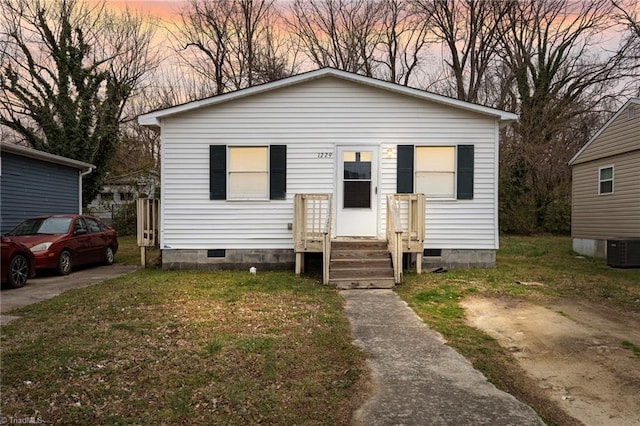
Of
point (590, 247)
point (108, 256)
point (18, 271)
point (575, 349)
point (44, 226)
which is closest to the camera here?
point (575, 349)

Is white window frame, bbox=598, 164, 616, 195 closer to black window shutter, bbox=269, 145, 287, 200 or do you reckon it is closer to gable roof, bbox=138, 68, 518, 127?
gable roof, bbox=138, 68, 518, 127

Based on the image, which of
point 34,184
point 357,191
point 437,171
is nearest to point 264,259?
point 357,191

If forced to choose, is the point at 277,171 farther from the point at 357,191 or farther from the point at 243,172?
the point at 357,191

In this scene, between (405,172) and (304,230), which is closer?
(304,230)

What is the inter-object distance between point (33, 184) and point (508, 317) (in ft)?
43.9

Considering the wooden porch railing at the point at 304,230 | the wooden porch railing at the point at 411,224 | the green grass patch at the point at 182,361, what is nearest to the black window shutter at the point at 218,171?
the wooden porch railing at the point at 304,230

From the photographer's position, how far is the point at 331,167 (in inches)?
383

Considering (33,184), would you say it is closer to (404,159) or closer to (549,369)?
(404,159)

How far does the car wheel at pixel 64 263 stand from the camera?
9.54 meters

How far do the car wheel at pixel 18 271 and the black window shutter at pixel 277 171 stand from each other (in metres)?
4.91

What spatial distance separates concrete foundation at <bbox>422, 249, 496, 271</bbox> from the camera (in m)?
9.76

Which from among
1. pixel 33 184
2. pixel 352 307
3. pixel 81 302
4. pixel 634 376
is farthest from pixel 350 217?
pixel 33 184

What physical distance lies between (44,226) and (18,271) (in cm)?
232

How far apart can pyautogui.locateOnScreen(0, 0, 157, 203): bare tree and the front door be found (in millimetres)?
14967
